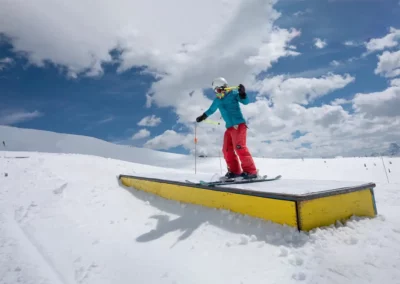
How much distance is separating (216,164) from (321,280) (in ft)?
54.3

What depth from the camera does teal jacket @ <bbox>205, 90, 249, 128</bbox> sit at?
5.22 metres

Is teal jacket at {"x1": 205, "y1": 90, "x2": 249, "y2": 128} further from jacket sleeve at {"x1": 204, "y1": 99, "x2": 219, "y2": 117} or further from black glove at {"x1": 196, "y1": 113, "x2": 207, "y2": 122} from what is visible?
black glove at {"x1": 196, "y1": 113, "x2": 207, "y2": 122}

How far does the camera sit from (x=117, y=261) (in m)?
2.79

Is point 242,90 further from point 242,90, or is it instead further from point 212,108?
point 212,108

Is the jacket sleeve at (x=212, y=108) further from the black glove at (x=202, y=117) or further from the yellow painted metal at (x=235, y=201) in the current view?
the yellow painted metal at (x=235, y=201)

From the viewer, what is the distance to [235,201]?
3.56 meters

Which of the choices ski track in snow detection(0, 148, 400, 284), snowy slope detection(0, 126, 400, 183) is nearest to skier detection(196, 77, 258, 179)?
ski track in snow detection(0, 148, 400, 284)

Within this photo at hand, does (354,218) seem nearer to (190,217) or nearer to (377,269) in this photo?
(377,269)

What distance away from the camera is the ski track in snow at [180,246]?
7.30 ft

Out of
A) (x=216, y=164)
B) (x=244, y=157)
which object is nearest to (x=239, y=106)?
(x=244, y=157)

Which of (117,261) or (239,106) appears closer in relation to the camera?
(117,261)

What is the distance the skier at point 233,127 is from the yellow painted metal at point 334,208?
1835 millimetres

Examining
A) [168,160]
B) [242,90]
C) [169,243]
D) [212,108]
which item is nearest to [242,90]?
[242,90]

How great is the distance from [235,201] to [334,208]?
4.18 ft
